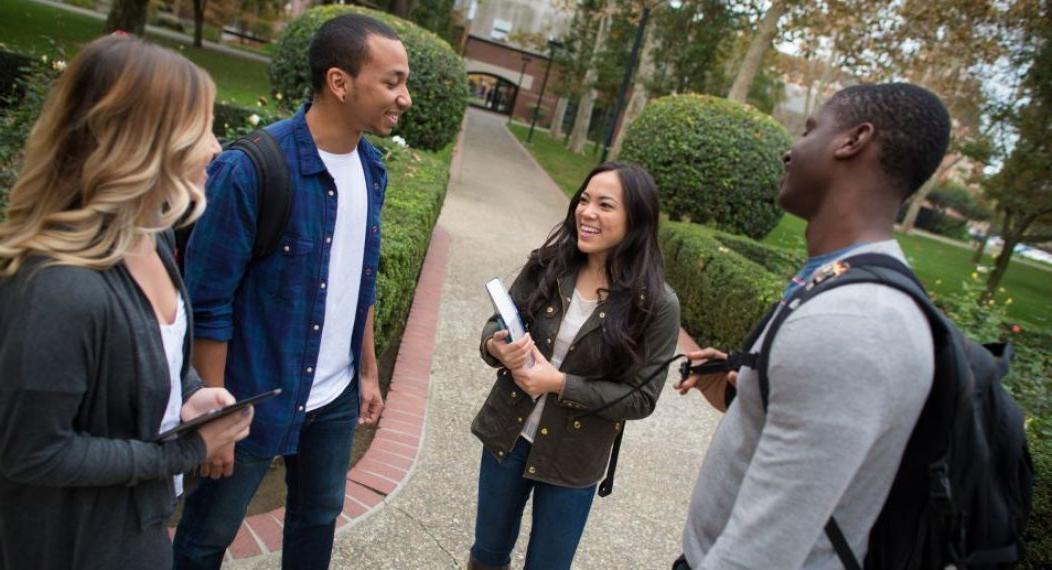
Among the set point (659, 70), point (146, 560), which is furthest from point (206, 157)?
point (659, 70)

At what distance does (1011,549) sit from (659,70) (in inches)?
1000

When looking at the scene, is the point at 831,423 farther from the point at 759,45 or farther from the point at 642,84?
the point at 642,84

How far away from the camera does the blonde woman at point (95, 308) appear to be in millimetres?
1384

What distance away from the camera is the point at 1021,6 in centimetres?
1448

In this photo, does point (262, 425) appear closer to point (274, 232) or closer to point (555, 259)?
point (274, 232)

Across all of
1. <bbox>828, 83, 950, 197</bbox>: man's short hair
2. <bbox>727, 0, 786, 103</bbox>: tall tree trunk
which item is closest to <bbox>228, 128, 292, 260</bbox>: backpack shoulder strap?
<bbox>828, 83, 950, 197</bbox>: man's short hair

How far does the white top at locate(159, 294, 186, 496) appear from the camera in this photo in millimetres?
1673

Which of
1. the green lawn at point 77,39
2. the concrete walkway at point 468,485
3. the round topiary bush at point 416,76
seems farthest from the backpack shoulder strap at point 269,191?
the green lawn at point 77,39

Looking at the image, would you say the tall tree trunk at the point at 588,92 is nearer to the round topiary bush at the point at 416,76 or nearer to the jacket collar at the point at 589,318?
the round topiary bush at the point at 416,76

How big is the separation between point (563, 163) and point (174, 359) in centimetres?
2533

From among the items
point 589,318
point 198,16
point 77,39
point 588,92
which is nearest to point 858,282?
point 589,318

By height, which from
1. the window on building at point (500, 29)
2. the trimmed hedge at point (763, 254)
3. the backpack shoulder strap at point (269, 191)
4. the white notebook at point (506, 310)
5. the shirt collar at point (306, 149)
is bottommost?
the trimmed hedge at point (763, 254)

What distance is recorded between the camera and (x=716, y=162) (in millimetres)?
11227

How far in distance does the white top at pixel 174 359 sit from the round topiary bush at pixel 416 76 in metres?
9.63
